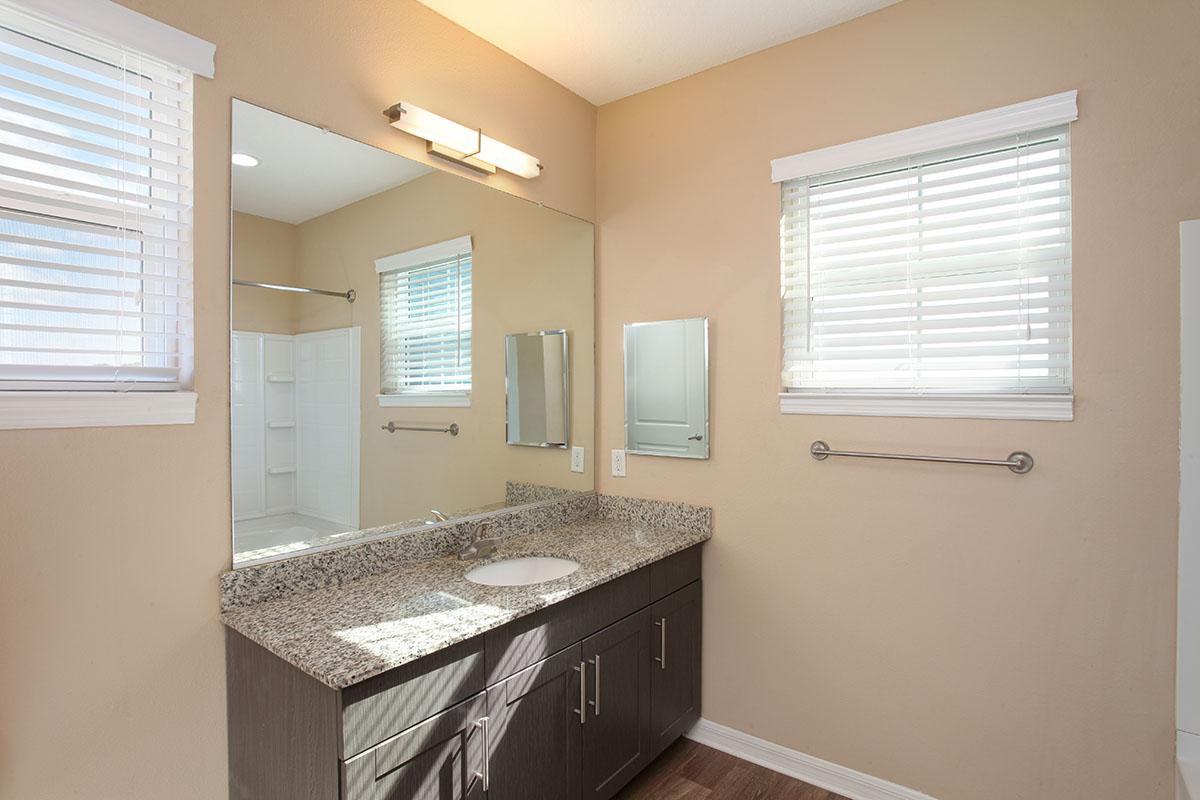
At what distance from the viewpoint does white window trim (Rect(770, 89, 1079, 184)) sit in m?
1.77

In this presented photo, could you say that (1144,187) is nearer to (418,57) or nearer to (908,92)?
(908,92)

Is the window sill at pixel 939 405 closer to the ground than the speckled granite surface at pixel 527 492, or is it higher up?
higher up

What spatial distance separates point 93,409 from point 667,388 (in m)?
1.81

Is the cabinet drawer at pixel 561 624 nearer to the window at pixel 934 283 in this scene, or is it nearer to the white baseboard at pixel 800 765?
the white baseboard at pixel 800 765

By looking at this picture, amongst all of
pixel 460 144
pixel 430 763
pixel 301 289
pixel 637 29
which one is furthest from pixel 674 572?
pixel 637 29

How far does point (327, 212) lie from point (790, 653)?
213 centimetres

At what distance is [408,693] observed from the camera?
1375 mm

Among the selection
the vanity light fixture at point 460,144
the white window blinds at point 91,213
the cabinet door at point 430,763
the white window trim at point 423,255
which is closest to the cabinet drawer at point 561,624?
the cabinet door at point 430,763

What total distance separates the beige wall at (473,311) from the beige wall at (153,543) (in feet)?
0.86

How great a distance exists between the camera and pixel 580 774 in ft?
6.07

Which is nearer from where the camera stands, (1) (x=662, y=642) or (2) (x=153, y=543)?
(2) (x=153, y=543)

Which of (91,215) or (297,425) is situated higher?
(91,215)

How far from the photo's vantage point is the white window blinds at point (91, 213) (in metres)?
1.29

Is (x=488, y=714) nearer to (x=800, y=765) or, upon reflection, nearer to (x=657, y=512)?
(x=657, y=512)
